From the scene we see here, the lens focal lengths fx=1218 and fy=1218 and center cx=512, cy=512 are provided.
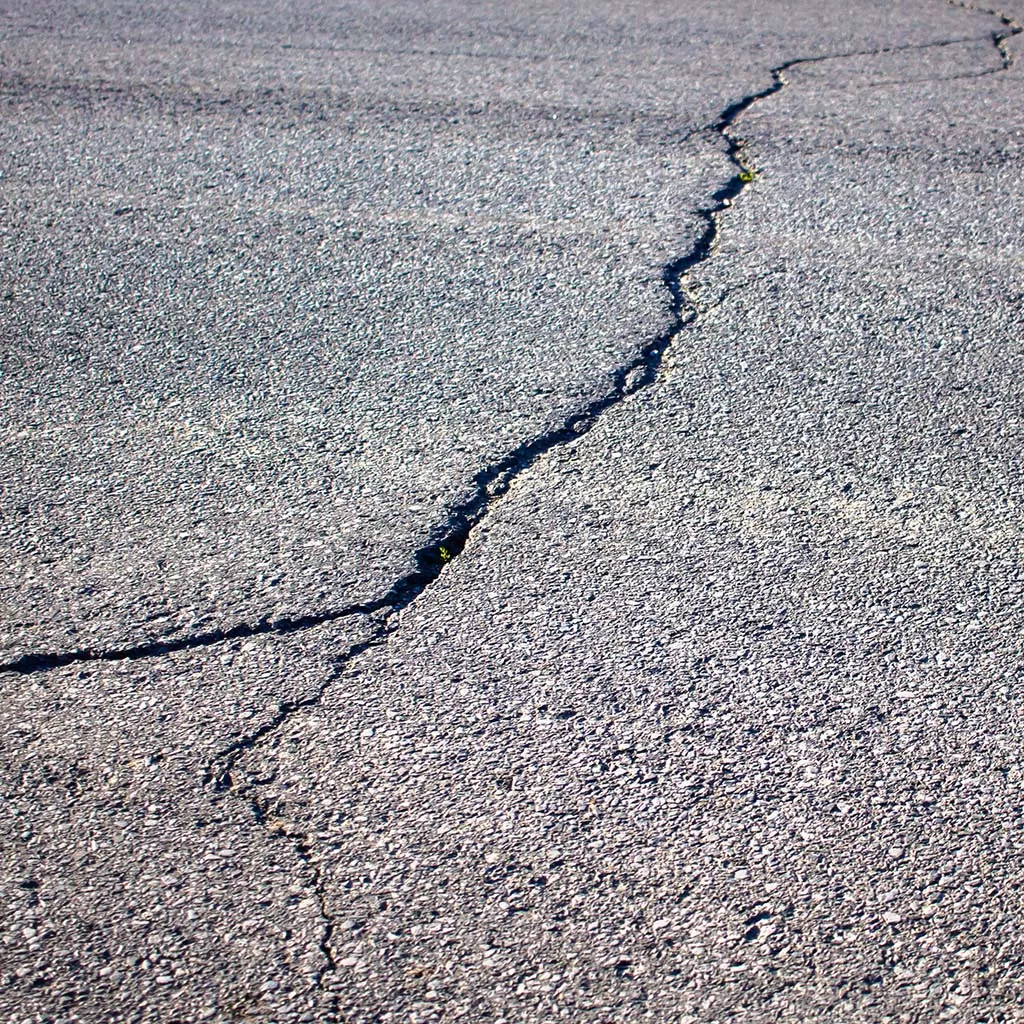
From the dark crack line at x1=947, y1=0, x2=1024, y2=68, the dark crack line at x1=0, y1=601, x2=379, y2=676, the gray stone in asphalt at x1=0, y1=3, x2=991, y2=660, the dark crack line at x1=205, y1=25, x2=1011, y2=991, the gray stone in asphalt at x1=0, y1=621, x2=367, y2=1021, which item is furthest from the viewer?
the dark crack line at x1=947, y1=0, x2=1024, y2=68

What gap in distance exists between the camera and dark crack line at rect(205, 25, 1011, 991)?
244 centimetres

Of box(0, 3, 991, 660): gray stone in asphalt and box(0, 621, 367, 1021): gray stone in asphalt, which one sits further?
box(0, 3, 991, 660): gray stone in asphalt

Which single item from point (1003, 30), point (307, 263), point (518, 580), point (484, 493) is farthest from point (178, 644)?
point (1003, 30)

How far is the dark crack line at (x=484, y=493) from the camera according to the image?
8.00ft

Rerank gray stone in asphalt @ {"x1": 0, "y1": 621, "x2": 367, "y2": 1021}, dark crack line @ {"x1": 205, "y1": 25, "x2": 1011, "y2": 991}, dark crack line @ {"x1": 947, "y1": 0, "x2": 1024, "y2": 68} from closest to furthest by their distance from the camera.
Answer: gray stone in asphalt @ {"x1": 0, "y1": 621, "x2": 367, "y2": 1021} < dark crack line @ {"x1": 205, "y1": 25, "x2": 1011, "y2": 991} < dark crack line @ {"x1": 947, "y1": 0, "x2": 1024, "y2": 68}

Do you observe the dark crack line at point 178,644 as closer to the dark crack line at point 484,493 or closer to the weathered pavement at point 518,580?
the weathered pavement at point 518,580

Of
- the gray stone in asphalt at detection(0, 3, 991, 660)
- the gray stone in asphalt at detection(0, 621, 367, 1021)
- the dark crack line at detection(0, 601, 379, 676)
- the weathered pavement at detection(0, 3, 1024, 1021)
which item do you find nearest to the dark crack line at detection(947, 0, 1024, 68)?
the gray stone in asphalt at detection(0, 3, 991, 660)

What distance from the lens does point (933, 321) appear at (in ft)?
14.0

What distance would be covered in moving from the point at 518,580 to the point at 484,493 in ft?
1.35

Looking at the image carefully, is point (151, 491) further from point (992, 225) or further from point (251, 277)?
point (992, 225)

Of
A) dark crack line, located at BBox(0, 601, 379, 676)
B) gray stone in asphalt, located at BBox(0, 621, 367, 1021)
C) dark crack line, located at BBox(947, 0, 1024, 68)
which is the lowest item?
gray stone in asphalt, located at BBox(0, 621, 367, 1021)

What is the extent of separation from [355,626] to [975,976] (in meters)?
1.52

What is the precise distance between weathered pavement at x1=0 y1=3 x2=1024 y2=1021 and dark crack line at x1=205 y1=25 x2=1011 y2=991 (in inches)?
0.5

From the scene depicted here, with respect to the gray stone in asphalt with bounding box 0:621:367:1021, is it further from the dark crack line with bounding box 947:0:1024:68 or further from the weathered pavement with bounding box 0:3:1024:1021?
the dark crack line with bounding box 947:0:1024:68
